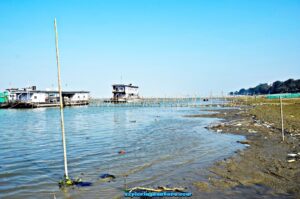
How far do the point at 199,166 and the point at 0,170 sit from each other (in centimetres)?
940

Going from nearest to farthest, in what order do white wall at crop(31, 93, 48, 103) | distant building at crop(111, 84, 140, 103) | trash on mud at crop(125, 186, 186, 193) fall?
trash on mud at crop(125, 186, 186, 193) < white wall at crop(31, 93, 48, 103) < distant building at crop(111, 84, 140, 103)

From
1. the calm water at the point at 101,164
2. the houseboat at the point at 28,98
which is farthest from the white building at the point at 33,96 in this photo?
the calm water at the point at 101,164

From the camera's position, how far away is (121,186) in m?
9.34

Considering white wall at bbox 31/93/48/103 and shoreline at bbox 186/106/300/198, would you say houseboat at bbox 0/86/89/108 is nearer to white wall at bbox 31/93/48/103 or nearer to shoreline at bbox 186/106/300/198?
white wall at bbox 31/93/48/103

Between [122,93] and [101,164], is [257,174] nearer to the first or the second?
[101,164]

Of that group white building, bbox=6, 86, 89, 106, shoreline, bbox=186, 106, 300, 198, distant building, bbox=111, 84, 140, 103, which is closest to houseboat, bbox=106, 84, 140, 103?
distant building, bbox=111, 84, 140, 103

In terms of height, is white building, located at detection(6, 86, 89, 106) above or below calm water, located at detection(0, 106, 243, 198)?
above

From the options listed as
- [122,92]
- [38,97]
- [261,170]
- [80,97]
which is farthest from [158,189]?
[122,92]

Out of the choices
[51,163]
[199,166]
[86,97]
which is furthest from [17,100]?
[199,166]

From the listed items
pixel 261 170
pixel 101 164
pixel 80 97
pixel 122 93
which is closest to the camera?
pixel 261 170

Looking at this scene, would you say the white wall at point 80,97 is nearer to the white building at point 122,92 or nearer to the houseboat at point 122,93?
the houseboat at point 122,93

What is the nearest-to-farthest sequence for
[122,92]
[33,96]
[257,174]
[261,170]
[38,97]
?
1. [257,174]
2. [261,170]
3. [33,96]
4. [38,97]
5. [122,92]

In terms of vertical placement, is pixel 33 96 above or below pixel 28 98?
A: above

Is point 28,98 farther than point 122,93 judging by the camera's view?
No
